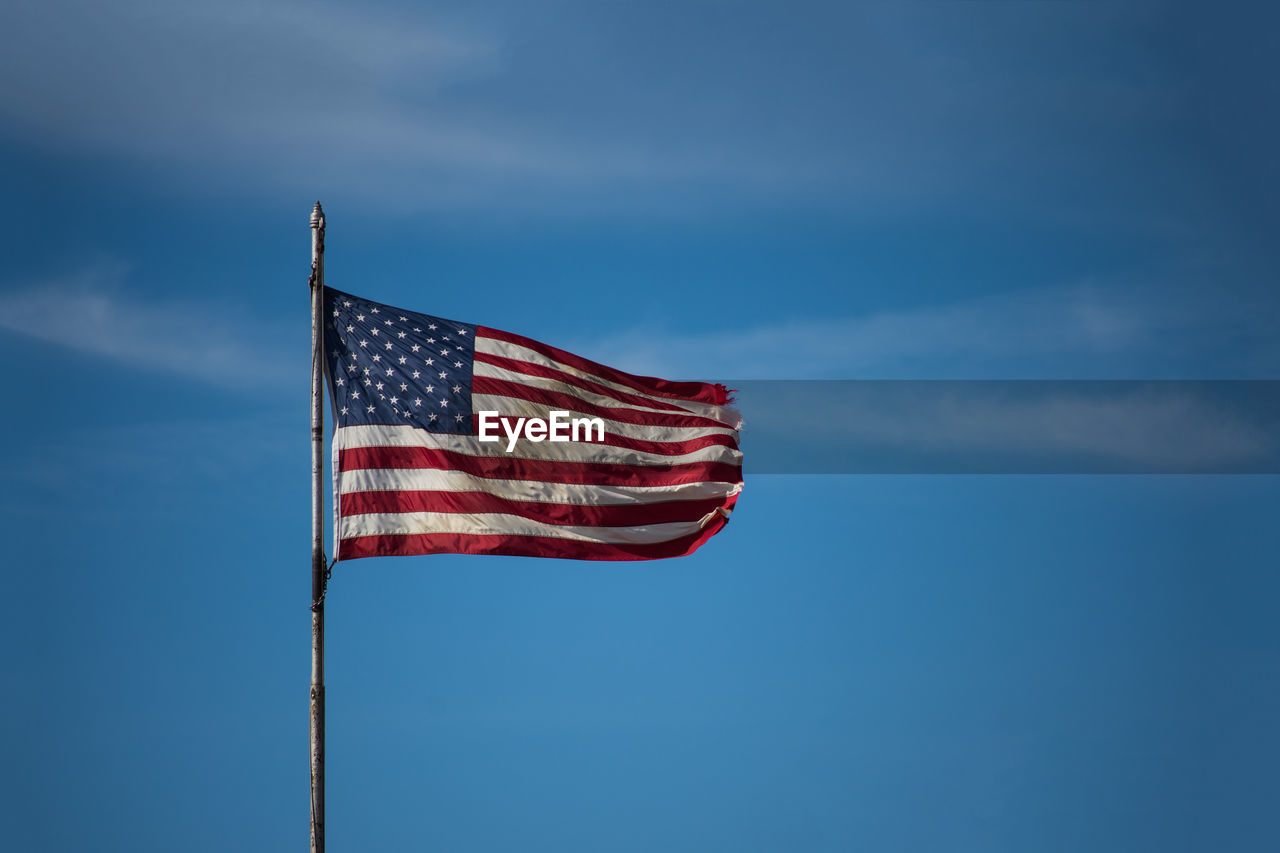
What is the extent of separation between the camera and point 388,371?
85.9 feet

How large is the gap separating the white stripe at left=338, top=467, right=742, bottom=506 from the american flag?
0.08ft

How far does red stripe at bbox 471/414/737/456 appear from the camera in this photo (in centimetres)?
2684

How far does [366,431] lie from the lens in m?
25.8

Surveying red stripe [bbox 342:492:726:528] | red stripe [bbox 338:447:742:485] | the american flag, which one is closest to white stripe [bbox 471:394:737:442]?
the american flag

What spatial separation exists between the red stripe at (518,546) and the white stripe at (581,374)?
2.26m

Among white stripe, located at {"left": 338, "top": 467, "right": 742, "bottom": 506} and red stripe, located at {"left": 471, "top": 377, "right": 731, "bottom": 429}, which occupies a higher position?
red stripe, located at {"left": 471, "top": 377, "right": 731, "bottom": 429}

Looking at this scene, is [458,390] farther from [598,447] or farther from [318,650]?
[318,650]

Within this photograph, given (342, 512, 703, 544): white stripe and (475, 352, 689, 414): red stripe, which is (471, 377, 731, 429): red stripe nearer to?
(475, 352, 689, 414): red stripe

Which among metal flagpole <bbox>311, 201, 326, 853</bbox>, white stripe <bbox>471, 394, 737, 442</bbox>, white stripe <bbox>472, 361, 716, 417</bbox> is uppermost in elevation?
white stripe <bbox>472, 361, 716, 417</bbox>

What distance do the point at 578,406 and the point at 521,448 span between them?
157 centimetres

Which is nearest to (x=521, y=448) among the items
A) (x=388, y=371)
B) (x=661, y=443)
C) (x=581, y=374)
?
(x=581, y=374)

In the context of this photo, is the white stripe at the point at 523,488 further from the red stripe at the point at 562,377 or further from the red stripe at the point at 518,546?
the red stripe at the point at 562,377

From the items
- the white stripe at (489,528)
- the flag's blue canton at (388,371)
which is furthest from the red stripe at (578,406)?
the white stripe at (489,528)

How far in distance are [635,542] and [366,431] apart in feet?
20.1
